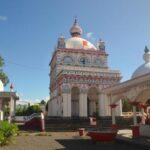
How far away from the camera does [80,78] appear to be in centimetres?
4238

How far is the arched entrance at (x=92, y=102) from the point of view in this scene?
149ft

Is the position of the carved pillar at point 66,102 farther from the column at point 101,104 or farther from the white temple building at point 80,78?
the column at point 101,104

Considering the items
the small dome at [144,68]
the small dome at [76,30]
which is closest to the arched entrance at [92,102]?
the small dome at [76,30]

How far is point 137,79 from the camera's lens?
73.7ft

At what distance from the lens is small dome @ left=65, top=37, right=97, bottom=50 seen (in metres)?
47.4

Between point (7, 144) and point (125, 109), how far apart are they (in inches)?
1934

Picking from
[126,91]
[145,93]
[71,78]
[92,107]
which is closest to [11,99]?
[126,91]

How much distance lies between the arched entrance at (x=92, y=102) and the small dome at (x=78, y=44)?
7.83 meters

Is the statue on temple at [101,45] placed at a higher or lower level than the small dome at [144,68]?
higher

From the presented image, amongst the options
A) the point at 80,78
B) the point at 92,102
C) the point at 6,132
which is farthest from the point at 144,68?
the point at 92,102

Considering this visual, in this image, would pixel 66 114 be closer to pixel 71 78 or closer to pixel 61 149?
pixel 71 78

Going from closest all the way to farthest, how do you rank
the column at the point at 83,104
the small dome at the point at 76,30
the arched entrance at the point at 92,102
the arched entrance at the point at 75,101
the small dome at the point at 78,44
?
the column at the point at 83,104, the arched entrance at the point at 75,101, the arched entrance at the point at 92,102, the small dome at the point at 78,44, the small dome at the point at 76,30

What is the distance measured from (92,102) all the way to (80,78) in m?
6.11

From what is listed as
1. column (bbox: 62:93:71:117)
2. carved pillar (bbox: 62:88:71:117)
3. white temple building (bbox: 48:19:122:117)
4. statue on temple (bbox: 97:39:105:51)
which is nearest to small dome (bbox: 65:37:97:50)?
white temple building (bbox: 48:19:122:117)
